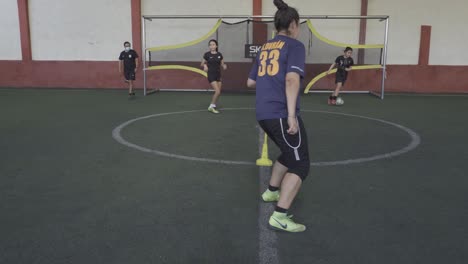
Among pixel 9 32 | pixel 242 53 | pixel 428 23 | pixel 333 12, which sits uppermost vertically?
pixel 333 12

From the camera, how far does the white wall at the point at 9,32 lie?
51.8ft

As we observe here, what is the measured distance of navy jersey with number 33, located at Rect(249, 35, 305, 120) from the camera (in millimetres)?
3180

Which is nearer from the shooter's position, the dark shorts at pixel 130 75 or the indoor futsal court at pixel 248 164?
the indoor futsal court at pixel 248 164

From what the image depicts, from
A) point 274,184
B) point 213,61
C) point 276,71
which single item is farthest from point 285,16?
point 213,61

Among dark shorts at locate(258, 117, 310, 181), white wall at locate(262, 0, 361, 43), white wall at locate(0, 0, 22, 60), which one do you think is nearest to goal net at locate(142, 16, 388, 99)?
white wall at locate(262, 0, 361, 43)

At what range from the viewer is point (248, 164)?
5375 millimetres

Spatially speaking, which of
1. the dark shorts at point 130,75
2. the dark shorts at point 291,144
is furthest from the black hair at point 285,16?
the dark shorts at point 130,75

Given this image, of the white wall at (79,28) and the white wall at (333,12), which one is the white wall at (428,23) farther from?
the white wall at (79,28)

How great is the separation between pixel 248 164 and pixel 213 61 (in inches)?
213

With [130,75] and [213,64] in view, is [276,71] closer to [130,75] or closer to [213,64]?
[213,64]

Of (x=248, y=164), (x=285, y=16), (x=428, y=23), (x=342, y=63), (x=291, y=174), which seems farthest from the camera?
(x=428, y=23)

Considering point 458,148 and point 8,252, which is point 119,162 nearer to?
point 8,252

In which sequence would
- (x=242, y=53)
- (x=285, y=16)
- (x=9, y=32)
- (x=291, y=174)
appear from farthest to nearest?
(x=9, y=32) → (x=242, y=53) → (x=291, y=174) → (x=285, y=16)

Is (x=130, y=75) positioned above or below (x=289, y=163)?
above
